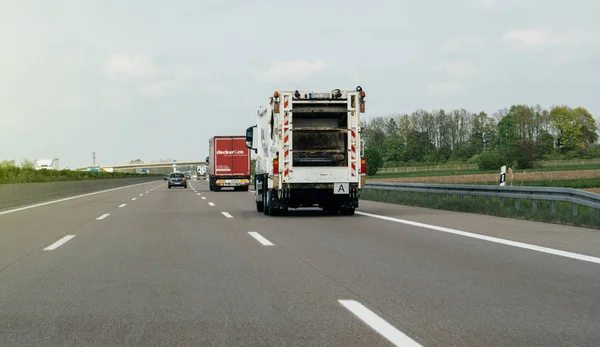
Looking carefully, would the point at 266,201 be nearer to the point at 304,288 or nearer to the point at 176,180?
the point at 304,288

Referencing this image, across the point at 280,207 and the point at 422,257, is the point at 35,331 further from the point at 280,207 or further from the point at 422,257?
the point at 280,207

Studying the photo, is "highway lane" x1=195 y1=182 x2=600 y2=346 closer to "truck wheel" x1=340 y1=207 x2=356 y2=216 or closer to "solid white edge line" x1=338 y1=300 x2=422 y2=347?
"solid white edge line" x1=338 y1=300 x2=422 y2=347

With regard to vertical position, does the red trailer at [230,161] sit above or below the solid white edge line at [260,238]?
above

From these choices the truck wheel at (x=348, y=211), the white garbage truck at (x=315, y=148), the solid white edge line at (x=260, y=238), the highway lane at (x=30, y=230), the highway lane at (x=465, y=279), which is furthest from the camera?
the truck wheel at (x=348, y=211)

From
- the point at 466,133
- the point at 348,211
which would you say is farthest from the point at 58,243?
the point at 466,133

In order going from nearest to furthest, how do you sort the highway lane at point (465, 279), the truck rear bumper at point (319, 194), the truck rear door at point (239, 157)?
the highway lane at point (465, 279), the truck rear bumper at point (319, 194), the truck rear door at point (239, 157)

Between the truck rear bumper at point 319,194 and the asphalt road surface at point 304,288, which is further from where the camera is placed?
the truck rear bumper at point 319,194

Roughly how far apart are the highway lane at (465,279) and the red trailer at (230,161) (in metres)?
27.8

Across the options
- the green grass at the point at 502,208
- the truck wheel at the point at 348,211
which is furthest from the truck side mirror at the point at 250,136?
the green grass at the point at 502,208

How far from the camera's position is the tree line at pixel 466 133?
425ft

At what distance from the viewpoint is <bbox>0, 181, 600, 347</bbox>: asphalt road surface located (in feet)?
16.0

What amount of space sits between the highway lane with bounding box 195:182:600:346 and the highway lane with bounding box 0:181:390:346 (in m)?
0.47

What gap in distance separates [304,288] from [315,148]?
33.8ft

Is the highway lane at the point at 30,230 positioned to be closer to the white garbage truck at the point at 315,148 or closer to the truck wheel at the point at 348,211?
the white garbage truck at the point at 315,148
